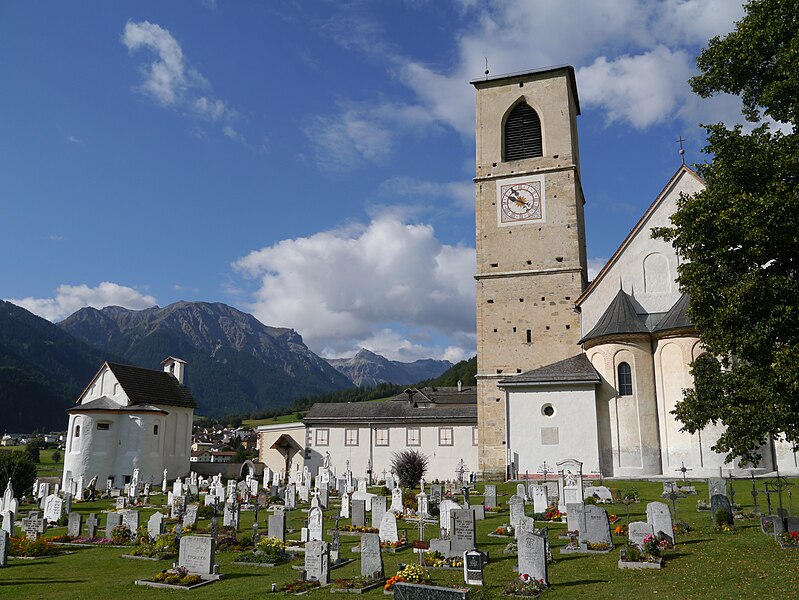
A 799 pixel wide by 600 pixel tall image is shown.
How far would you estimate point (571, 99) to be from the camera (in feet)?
135

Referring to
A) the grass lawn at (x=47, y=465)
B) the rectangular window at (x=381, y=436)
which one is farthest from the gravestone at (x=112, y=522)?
the grass lawn at (x=47, y=465)

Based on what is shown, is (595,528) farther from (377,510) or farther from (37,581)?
(37,581)

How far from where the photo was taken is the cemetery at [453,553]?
1253cm

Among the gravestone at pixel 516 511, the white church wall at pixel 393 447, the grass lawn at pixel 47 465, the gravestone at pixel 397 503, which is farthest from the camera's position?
the grass lawn at pixel 47 465

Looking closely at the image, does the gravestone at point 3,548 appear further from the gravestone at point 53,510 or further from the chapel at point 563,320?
the chapel at point 563,320

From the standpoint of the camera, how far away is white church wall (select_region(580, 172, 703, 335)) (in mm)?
33812

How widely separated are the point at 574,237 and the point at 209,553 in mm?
Result: 28698

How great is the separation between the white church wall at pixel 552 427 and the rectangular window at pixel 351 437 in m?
18.2

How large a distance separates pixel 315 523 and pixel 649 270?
23796mm

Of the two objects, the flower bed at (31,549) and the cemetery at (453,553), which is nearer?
the cemetery at (453,553)

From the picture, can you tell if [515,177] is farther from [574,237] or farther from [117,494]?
[117,494]

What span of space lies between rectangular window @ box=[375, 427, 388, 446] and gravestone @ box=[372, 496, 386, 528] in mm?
27042

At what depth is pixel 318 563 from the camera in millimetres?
13719

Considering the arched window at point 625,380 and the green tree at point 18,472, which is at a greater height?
the arched window at point 625,380
